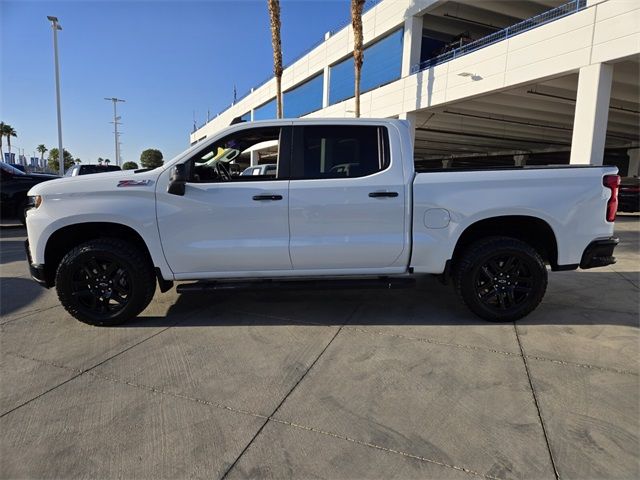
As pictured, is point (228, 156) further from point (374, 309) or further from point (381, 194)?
point (374, 309)

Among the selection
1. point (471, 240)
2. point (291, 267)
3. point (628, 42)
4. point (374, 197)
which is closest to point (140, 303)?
point (291, 267)

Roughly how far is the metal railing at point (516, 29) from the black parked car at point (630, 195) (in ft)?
21.8

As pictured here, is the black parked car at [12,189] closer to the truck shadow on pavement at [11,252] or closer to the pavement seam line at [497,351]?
the truck shadow on pavement at [11,252]

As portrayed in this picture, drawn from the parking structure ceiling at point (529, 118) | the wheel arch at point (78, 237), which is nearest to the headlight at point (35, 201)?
the wheel arch at point (78, 237)

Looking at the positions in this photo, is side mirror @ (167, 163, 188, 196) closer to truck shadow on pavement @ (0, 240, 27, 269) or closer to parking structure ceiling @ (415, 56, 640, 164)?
truck shadow on pavement @ (0, 240, 27, 269)

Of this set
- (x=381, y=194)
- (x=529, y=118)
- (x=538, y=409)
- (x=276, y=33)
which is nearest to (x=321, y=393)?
(x=538, y=409)

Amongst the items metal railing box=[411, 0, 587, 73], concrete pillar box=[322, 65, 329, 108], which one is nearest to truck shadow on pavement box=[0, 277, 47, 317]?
metal railing box=[411, 0, 587, 73]

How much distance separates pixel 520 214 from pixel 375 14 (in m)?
19.4

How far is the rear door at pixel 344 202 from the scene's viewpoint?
12.4 feet

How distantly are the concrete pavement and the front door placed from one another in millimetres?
646

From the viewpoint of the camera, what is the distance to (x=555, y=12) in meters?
12.5

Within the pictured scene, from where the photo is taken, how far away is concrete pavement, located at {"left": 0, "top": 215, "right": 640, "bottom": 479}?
2.14 m

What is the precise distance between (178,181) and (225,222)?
559mm

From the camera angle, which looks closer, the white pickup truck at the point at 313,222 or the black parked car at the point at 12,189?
the white pickup truck at the point at 313,222
